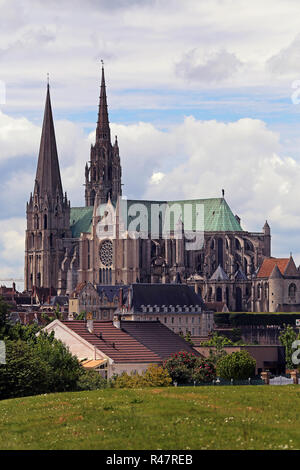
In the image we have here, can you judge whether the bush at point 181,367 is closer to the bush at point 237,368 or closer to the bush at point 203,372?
the bush at point 203,372

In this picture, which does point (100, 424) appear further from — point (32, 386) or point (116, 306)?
point (116, 306)

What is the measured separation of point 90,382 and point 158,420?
36.1 meters

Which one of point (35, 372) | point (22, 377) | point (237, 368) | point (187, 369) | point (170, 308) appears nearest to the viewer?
point (22, 377)

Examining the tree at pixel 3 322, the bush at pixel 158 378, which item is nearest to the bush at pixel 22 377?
the bush at pixel 158 378

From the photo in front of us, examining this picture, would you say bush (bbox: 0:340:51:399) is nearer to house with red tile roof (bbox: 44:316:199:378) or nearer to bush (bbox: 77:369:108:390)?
bush (bbox: 77:369:108:390)

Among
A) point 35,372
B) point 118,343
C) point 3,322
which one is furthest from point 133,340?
point 35,372

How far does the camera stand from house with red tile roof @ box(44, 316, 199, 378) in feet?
303

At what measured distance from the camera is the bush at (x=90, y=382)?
235 feet

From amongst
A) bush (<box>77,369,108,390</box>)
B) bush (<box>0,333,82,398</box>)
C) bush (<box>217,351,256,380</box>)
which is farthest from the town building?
bush (<box>0,333,82,398</box>)

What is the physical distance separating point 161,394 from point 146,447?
11.1 m

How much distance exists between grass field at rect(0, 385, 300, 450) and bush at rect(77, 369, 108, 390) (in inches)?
941

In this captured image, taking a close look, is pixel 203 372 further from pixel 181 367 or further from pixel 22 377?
pixel 22 377

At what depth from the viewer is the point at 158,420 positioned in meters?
38.5
